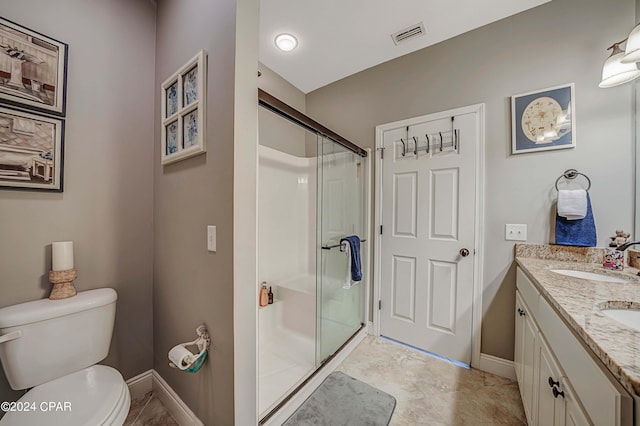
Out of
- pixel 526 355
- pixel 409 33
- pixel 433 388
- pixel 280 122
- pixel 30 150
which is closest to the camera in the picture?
pixel 30 150

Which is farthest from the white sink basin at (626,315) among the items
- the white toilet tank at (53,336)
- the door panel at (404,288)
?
the white toilet tank at (53,336)

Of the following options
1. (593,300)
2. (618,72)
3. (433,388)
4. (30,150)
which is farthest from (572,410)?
(30,150)

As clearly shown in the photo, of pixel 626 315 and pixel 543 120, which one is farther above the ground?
pixel 543 120

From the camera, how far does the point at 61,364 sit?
44.0 inches

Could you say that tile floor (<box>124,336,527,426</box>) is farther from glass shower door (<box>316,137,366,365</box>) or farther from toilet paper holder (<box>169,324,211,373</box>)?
toilet paper holder (<box>169,324,211,373</box>)

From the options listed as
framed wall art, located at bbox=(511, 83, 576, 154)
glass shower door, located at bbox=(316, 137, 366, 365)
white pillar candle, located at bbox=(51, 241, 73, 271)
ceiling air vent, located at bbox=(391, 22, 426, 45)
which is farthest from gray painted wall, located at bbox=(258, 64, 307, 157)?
framed wall art, located at bbox=(511, 83, 576, 154)

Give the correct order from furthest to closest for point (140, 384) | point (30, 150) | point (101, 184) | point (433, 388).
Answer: point (433, 388) < point (140, 384) < point (101, 184) < point (30, 150)

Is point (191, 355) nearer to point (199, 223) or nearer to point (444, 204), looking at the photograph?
point (199, 223)

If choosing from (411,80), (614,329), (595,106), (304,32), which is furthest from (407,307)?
(304,32)

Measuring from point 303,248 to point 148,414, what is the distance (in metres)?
1.76

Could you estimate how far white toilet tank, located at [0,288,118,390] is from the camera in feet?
3.32

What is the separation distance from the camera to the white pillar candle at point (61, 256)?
47.0 inches

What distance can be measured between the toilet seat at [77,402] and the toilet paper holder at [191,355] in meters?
0.23

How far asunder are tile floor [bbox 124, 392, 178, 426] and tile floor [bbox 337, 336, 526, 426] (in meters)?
1.21
